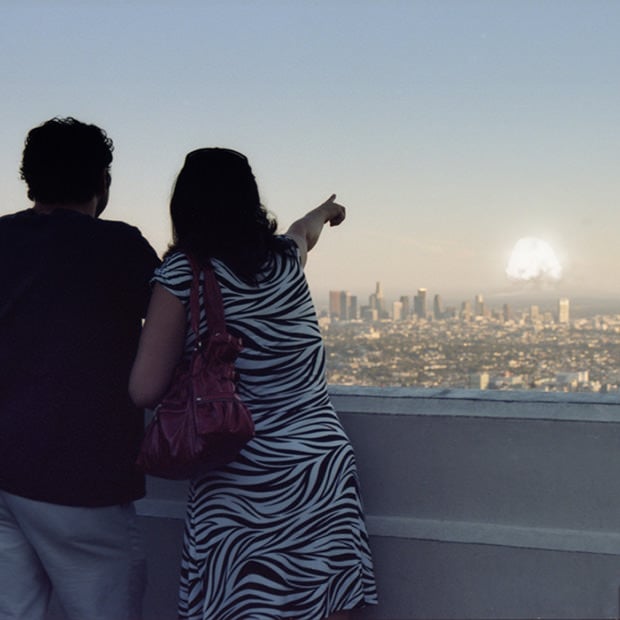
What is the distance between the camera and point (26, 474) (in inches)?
78.8

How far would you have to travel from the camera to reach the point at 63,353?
2.00 m

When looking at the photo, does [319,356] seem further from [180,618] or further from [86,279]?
[180,618]

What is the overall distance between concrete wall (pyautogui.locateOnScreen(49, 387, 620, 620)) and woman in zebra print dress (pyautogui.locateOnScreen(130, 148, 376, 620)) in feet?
1.37

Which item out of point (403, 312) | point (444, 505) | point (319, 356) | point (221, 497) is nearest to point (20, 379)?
point (221, 497)

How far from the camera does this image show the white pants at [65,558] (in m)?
→ 2.03

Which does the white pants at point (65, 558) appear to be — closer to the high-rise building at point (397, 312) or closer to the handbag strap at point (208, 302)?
the handbag strap at point (208, 302)

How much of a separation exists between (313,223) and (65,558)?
3.36 ft

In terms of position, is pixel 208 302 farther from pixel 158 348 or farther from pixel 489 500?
pixel 489 500

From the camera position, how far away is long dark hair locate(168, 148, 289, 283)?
6.46ft

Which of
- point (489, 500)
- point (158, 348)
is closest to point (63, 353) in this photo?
point (158, 348)

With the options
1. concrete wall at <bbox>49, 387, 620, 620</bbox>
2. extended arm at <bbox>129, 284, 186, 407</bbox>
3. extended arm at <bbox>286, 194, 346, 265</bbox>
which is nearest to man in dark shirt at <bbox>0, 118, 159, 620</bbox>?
extended arm at <bbox>129, 284, 186, 407</bbox>

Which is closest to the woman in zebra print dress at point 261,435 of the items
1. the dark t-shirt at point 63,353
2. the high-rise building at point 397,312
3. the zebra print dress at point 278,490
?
the zebra print dress at point 278,490

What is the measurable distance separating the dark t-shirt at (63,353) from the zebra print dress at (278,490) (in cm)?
26

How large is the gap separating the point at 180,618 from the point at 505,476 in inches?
35.9
